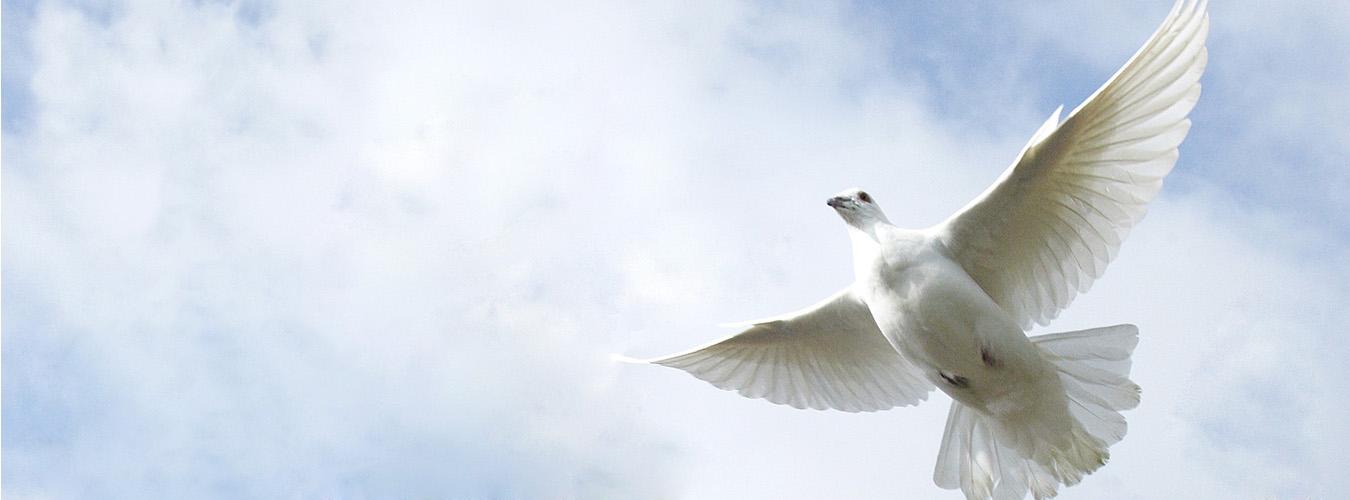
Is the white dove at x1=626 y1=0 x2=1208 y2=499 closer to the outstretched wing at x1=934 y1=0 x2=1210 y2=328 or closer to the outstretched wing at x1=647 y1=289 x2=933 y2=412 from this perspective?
the outstretched wing at x1=934 y1=0 x2=1210 y2=328

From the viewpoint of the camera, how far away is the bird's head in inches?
508

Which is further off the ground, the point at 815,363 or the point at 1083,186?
the point at 1083,186

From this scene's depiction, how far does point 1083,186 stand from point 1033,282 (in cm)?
121

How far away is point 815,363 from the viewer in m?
14.8

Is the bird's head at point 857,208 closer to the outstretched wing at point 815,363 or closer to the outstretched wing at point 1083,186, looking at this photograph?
the outstretched wing at point 1083,186

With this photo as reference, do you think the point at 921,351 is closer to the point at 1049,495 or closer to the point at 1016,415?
the point at 1016,415

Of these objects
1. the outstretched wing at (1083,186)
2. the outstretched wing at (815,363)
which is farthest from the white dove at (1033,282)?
the outstretched wing at (815,363)

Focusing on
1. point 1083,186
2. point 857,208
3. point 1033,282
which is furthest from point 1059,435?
point 857,208

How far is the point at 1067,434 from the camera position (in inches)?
507

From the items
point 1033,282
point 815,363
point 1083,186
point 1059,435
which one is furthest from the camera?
point 815,363

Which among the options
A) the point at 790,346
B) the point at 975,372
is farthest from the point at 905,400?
the point at 975,372

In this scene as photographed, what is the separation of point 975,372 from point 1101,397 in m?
1.28

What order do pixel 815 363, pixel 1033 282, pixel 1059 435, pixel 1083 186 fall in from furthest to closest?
pixel 815 363
pixel 1033 282
pixel 1059 435
pixel 1083 186

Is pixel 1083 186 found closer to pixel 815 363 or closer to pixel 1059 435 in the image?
pixel 1059 435
